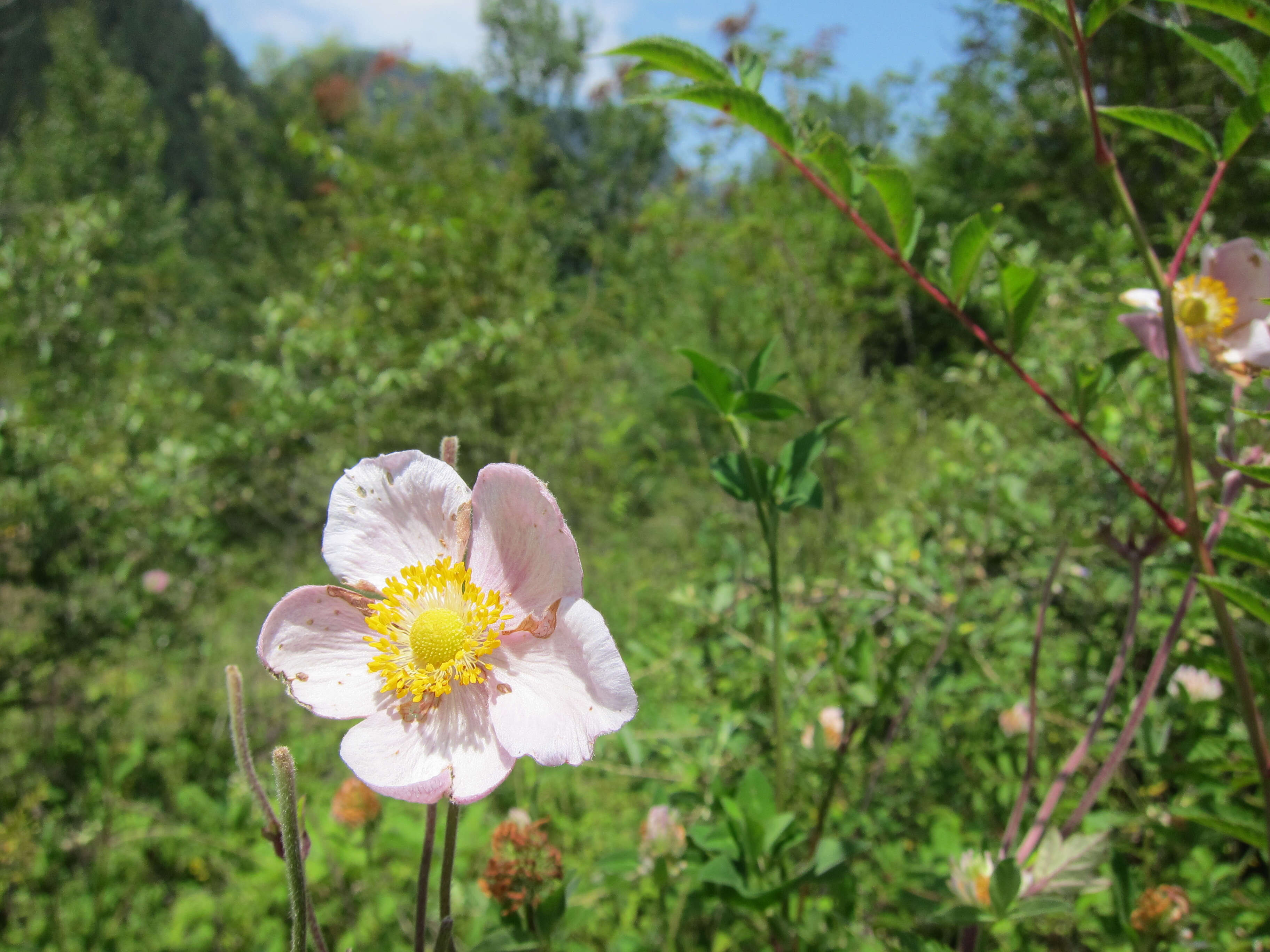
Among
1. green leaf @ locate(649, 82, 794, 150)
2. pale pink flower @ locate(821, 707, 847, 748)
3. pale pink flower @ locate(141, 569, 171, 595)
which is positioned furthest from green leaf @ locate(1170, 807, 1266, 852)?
pale pink flower @ locate(141, 569, 171, 595)

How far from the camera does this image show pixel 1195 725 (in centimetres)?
108

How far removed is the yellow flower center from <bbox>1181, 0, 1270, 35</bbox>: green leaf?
2.75ft

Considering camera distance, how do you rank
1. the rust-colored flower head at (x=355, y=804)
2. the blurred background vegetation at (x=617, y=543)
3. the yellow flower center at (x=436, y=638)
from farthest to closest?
the rust-colored flower head at (x=355, y=804) → the blurred background vegetation at (x=617, y=543) → the yellow flower center at (x=436, y=638)

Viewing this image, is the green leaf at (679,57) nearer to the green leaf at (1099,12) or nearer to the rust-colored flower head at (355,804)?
the green leaf at (1099,12)

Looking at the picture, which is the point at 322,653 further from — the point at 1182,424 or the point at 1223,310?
the point at 1223,310

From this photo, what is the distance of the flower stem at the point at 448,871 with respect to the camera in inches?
18.7

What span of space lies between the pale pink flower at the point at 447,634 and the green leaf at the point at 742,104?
0.42 metres

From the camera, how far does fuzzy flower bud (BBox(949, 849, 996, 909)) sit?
0.77 meters

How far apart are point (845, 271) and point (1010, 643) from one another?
3882 mm

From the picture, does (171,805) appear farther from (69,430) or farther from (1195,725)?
(1195,725)

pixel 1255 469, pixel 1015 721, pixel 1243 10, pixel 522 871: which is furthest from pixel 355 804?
pixel 1243 10

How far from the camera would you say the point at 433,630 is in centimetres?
64

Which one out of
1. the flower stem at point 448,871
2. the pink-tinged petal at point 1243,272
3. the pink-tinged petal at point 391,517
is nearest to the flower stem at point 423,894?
the flower stem at point 448,871

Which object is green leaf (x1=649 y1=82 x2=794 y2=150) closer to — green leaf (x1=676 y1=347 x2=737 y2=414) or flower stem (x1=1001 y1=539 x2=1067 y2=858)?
green leaf (x1=676 y1=347 x2=737 y2=414)
